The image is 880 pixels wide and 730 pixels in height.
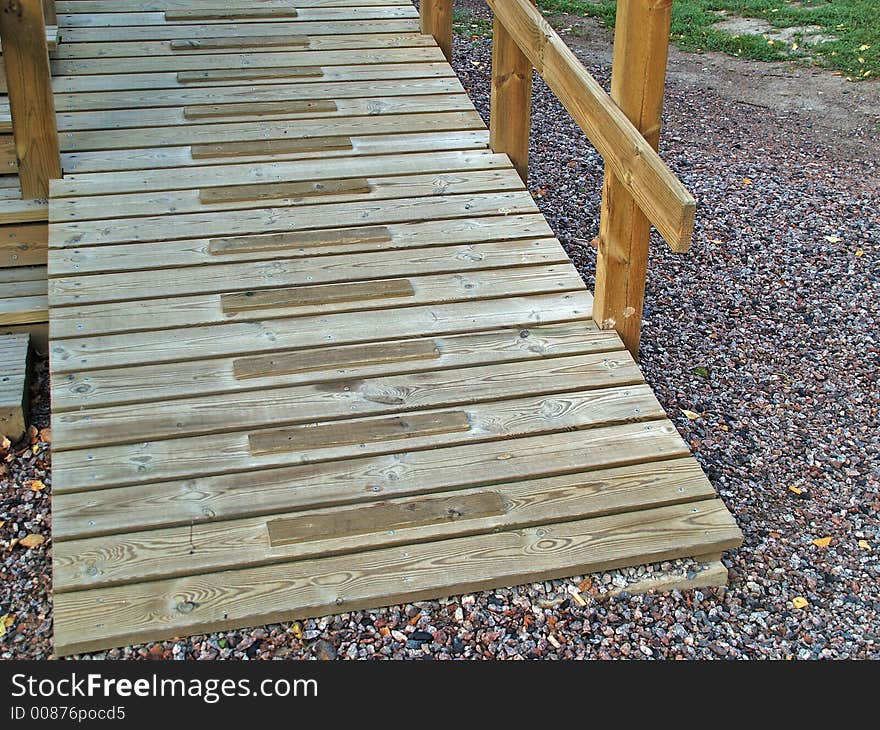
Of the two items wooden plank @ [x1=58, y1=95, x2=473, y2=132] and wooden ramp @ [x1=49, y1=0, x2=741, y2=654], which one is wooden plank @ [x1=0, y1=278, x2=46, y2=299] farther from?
wooden plank @ [x1=58, y1=95, x2=473, y2=132]

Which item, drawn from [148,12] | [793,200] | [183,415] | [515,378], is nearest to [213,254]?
[183,415]

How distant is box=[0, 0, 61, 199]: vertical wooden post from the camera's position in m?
4.17

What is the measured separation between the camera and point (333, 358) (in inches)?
148

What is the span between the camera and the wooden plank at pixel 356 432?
3398 mm

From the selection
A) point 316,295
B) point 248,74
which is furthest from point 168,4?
point 316,295

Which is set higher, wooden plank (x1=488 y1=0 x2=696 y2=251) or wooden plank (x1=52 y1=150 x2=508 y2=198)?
wooden plank (x1=488 y1=0 x2=696 y2=251)

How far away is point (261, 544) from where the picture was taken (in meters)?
3.06

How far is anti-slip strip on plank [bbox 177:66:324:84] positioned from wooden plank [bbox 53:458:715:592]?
3.01 m

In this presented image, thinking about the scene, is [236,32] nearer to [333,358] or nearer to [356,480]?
[333,358]

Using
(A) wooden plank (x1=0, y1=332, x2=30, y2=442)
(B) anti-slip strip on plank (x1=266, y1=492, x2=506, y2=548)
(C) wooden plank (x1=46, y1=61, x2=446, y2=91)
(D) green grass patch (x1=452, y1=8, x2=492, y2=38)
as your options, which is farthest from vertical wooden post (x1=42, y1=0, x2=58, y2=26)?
(B) anti-slip strip on plank (x1=266, y1=492, x2=506, y2=548)

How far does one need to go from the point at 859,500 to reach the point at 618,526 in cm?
96

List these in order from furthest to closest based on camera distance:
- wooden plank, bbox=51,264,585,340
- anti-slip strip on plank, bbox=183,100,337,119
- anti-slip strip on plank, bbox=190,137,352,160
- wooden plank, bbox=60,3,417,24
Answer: wooden plank, bbox=60,3,417,24 → anti-slip strip on plank, bbox=183,100,337,119 → anti-slip strip on plank, bbox=190,137,352,160 → wooden plank, bbox=51,264,585,340

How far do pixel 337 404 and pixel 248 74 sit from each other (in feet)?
8.47

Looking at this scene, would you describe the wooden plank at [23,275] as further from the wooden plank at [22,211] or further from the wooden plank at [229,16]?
the wooden plank at [229,16]
